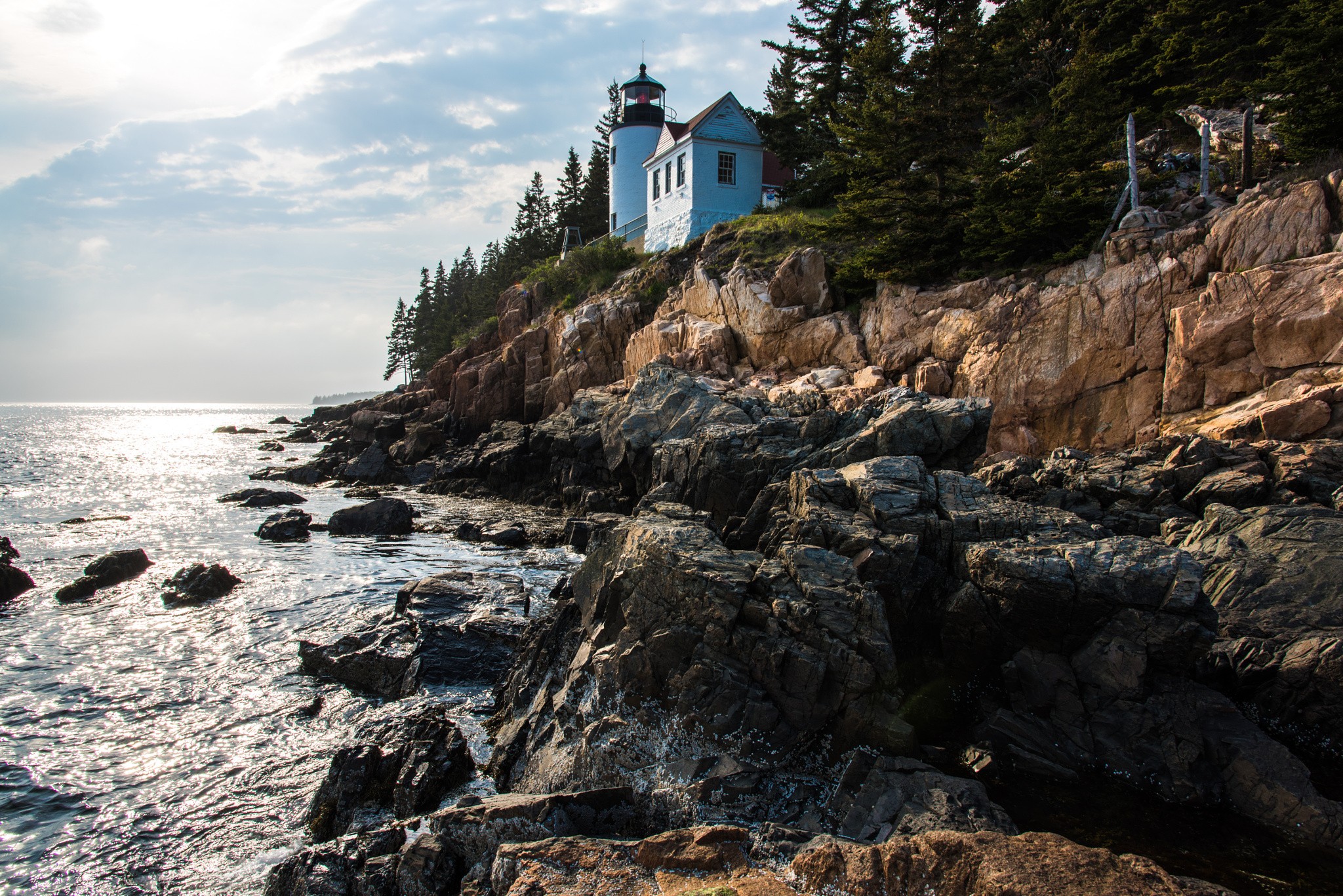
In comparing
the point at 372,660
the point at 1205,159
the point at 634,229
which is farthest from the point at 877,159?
the point at 372,660

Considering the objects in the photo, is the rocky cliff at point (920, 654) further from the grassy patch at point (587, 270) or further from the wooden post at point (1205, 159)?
Answer: the grassy patch at point (587, 270)

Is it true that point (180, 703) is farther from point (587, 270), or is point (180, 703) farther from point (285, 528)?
point (587, 270)

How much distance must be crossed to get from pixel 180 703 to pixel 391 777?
5.39 m

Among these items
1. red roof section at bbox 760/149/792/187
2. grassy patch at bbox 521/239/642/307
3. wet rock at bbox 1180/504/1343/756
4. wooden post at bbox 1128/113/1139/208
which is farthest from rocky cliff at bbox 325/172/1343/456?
red roof section at bbox 760/149/792/187

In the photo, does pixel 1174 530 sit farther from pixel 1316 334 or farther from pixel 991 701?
pixel 1316 334

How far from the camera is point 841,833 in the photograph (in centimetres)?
676

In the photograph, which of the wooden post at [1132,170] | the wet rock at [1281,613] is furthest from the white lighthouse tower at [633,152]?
the wet rock at [1281,613]

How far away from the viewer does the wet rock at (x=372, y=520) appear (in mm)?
23406

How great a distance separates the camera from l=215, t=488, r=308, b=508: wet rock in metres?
29.6

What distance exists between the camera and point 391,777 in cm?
804

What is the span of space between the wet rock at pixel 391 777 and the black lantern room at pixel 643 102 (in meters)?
51.2

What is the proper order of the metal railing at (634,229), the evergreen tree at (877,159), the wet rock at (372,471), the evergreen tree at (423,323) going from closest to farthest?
1. the evergreen tree at (877,159)
2. the wet rock at (372,471)
3. the metal railing at (634,229)
4. the evergreen tree at (423,323)

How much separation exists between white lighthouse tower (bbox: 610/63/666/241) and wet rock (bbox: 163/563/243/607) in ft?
127

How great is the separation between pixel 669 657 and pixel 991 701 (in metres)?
4.53
